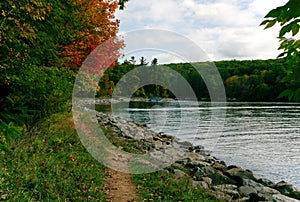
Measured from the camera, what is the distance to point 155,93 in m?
105

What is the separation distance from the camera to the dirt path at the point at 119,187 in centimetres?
743

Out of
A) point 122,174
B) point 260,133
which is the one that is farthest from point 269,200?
point 260,133

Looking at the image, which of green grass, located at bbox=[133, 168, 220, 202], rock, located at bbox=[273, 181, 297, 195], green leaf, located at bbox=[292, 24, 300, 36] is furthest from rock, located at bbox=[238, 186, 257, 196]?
green leaf, located at bbox=[292, 24, 300, 36]

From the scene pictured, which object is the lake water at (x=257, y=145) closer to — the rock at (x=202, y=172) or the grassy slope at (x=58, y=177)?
the rock at (x=202, y=172)

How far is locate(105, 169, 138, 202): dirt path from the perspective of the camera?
7.43m

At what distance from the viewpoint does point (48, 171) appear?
7090mm

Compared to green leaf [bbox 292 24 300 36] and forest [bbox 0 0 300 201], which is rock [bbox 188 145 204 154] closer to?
forest [bbox 0 0 300 201]

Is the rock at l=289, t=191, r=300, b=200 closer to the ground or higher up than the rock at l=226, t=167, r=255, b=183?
closer to the ground

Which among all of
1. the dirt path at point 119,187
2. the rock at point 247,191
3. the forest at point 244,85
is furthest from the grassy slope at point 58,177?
the forest at point 244,85

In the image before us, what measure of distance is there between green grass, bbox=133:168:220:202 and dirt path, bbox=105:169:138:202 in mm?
200

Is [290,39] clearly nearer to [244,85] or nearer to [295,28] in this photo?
[295,28]

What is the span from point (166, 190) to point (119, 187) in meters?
A: 1.23

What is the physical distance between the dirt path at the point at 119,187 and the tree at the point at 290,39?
578 centimetres

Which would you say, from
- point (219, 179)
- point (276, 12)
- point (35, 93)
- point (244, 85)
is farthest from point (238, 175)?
point (244, 85)
